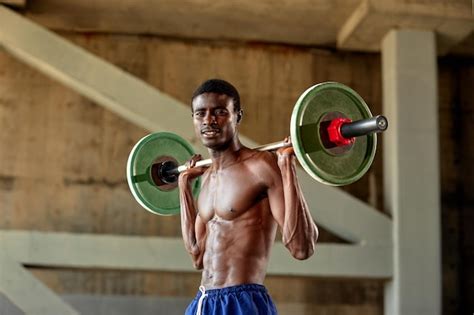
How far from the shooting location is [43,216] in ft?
25.2

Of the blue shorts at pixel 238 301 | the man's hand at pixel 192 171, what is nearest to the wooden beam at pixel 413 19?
the man's hand at pixel 192 171

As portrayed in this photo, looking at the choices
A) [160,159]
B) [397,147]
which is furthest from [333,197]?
[160,159]

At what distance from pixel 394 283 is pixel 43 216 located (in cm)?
355

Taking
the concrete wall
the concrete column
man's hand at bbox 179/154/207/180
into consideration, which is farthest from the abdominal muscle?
the concrete wall

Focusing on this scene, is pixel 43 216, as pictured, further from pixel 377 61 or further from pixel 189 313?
pixel 189 313

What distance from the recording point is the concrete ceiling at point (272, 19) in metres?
7.25

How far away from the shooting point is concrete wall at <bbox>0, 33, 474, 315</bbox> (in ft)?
25.3

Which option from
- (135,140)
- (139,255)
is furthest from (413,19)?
(139,255)

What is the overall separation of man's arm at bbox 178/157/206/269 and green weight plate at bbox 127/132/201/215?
27 cm

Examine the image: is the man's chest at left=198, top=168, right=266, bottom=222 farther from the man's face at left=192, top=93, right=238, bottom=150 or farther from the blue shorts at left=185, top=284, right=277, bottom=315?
the blue shorts at left=185, top=284, right=277, bottom=315

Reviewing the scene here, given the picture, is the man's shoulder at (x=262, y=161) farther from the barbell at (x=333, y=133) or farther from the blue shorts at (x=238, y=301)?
the blue shorts at (x=238, y=301)

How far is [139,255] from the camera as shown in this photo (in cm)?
684

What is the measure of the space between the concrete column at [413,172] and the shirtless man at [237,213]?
4295 mm

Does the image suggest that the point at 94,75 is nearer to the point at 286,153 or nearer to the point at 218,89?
the point at 218,89
